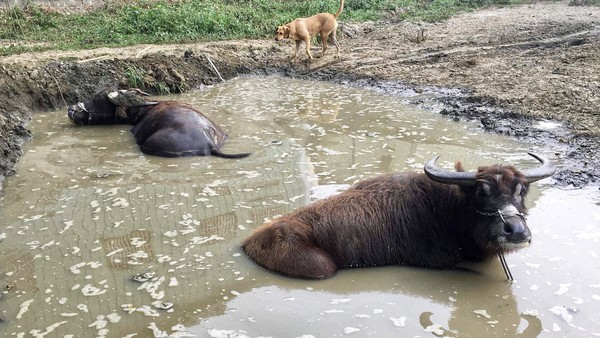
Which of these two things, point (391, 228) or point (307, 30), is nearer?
point (391, 228)

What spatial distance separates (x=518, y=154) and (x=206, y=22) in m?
8.97

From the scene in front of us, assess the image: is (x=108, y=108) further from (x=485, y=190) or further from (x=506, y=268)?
(x=506, y=268)

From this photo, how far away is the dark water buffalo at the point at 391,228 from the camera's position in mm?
3934

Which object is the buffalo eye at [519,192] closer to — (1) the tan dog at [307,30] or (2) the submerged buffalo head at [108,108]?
(2) the submerged buffalo head at [108,108]

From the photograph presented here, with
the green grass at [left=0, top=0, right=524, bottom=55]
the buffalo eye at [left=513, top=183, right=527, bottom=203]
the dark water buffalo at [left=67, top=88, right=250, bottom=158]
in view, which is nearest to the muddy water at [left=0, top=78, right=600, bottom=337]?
the dark water buffalo at [left=67, top=88, right=250, bottom=158]

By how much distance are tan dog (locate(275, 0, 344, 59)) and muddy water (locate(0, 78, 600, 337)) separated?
17.9ft

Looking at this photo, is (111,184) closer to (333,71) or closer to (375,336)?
(375,336)

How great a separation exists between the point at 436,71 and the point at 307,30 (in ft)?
10.6

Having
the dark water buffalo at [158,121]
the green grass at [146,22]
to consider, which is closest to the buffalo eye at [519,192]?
the dark water buffalo at [158,121]

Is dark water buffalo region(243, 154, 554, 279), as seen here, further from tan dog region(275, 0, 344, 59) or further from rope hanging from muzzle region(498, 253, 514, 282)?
tan dog region(275, 0, 344, 59)

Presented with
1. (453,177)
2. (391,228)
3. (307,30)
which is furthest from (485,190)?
(307,30)

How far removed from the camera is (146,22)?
42.6ft

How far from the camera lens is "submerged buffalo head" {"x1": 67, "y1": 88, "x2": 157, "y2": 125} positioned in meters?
7.95

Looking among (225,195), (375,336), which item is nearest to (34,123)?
(225,195)
